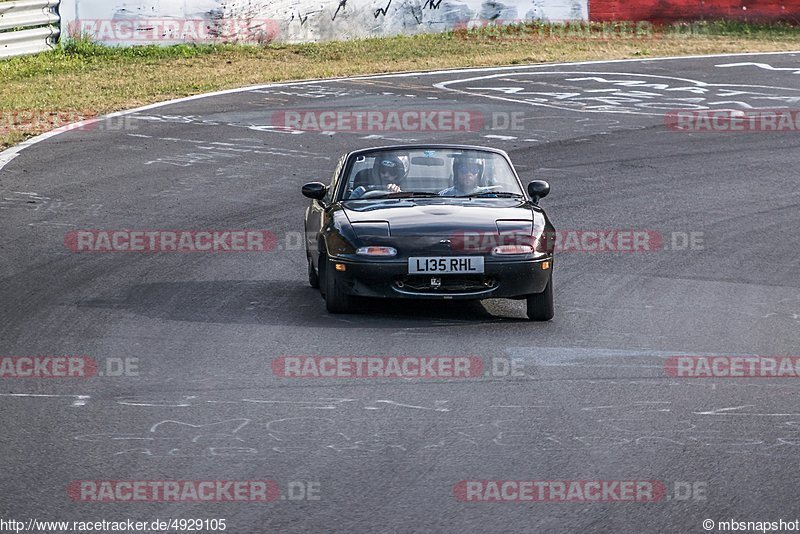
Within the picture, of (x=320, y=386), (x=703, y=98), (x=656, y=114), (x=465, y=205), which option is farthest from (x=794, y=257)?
(x=703, y=98)

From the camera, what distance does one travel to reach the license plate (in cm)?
946

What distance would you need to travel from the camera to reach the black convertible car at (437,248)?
9.48m

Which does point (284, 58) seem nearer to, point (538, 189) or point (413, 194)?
point (413, 194)

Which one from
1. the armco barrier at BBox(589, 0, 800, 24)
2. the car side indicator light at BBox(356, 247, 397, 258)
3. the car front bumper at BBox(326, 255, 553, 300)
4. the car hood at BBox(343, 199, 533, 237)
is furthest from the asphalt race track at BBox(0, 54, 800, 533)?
the armco barrier at BBox(589, 0, 800, 24)

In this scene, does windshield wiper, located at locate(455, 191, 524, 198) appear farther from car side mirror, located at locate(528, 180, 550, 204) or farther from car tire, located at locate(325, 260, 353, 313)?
car tire, located at locate(325, 260, 353, 313)

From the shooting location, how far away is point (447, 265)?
9.47 meters

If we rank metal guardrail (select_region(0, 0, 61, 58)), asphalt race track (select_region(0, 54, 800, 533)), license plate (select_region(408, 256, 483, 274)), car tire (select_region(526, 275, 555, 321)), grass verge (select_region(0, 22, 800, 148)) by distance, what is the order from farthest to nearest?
metal guardrail (select_region(0, 0, 61, 58)), grass verge (select_region(0, 22, 800, 148)), car tire (select_region(526, 275, 555, 321)), license plate (select_region(408, 256, 483, 274)), asphalt race track (select_region(0, 54, 800, 533))

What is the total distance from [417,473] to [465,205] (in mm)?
4515

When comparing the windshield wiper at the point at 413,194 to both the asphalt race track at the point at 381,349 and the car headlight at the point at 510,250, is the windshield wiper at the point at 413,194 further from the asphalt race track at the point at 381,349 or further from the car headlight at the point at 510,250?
the car headlight at the point at 510,250

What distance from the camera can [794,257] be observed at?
487 inches

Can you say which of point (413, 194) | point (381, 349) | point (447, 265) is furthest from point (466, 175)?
point (381, 349)

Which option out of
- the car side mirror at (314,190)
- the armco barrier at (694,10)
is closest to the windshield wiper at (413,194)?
the car side mirror at (314,190)

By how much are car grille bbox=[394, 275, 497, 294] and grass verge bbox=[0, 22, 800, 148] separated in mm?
9770

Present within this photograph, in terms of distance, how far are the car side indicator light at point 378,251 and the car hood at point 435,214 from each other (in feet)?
0.42
